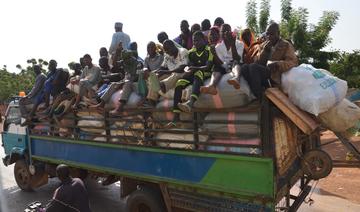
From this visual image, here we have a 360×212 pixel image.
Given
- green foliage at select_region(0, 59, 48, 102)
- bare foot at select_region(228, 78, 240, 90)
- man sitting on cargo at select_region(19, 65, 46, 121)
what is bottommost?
Result: green foliage at select_region(0, 59, 48, 102)

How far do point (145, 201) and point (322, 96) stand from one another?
2634mm

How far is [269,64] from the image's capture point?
14.0ft


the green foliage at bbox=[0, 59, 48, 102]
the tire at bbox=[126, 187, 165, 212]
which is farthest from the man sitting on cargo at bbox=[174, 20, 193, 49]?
the green foliage at bbox=[0, 59, 48, 102]

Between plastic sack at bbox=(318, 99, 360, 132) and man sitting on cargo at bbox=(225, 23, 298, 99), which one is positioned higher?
man sitting on cargo at bbox=(225, 23, 298, 99)

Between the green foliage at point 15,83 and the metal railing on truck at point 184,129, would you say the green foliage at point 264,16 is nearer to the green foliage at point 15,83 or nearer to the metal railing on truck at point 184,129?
the metal railing on truck at point 184,129

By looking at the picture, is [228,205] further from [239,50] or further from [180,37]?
[180,37]

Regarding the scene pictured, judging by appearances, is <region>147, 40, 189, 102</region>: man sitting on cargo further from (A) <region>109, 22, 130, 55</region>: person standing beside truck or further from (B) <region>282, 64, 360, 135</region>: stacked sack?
(A) <region>109, 22, 130, 55</region>: person standing beside truck

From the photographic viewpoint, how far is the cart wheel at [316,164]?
3.99 metres

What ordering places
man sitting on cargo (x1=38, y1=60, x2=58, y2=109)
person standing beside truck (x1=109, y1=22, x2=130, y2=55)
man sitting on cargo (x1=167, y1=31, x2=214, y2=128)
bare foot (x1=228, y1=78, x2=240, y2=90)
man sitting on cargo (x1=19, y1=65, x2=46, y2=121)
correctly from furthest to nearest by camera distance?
1. person standing beside truck (x1=109, y1=22, x2=130, y2=55)
2. man sitting on cargo (x1=19, y1=65, x2=46, y2=121)
3. man sitting on cargo (x1=38, y1=60, x2=58, y2=109)
4. man sitting on cargo (x1=167, y1=31, x2=214, y2=128)
5. bare foot (x1=228, y1=78, x2=240, y2=90)

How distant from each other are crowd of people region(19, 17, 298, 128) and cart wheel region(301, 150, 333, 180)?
79cm

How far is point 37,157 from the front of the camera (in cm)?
777

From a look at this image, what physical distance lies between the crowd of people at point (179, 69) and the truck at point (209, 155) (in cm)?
23

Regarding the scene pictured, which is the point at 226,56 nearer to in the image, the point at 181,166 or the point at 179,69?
the point at 179,69

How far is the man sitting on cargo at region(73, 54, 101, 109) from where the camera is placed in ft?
21.7
